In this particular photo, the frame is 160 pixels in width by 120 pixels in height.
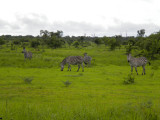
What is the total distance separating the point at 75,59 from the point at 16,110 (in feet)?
59.0

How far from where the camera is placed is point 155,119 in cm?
645

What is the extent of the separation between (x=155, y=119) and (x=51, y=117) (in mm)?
4202

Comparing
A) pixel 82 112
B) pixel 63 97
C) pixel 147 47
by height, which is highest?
pixel 147 47

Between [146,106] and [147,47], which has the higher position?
[147,47]

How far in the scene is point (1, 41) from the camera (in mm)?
66812

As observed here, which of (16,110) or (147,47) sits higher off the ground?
(147,47)

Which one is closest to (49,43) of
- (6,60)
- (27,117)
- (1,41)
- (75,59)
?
(1,41)

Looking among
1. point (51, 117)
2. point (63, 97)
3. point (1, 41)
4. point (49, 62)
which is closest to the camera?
point (51, 117)

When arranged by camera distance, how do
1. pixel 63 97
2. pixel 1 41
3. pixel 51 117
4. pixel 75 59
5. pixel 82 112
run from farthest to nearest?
pixel 1 41 → pixel 75 59 → pixel 63 97 → pixel 82 112 → pixel 51 117

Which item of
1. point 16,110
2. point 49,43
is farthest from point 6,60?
point 49,43

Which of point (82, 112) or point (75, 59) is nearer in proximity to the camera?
point (82, 112)

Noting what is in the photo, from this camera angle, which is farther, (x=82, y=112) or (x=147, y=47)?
(x=147, y=47)

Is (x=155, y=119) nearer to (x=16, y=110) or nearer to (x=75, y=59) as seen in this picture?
(x=16, y=110)

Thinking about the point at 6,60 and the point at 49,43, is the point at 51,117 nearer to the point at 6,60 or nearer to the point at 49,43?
the point at 6,60
